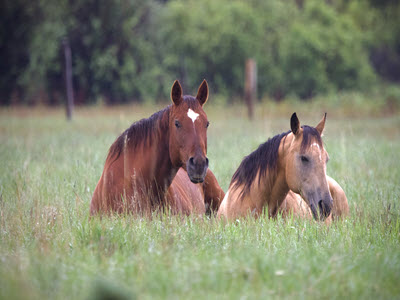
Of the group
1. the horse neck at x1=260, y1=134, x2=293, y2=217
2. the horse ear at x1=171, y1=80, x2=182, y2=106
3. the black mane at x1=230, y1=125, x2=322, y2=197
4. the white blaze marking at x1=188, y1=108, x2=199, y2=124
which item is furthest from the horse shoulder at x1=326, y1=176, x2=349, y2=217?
the horse ear at x1=171, y1=80, x2=182, y2=106

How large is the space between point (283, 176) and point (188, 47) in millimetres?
34779

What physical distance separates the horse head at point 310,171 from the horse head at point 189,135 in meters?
0.90

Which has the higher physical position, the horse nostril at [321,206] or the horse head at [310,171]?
the horse head at [310,171]

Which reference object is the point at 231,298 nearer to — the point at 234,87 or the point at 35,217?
the point at 35,217

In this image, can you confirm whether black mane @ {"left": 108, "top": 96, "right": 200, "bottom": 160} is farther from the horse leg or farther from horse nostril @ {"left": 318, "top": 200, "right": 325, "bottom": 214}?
the horse leg

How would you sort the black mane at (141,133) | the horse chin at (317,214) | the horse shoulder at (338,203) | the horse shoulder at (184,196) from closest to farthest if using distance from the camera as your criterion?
1. the horse chin at (317,214)
2. the black mane at (141,133)
3. the horse shoulder at (184,196)
4. the horse shoulder at (338,203)

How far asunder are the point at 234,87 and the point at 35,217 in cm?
3584

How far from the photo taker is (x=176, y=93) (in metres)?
4.78

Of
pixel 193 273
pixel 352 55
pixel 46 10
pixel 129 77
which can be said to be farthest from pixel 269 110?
pixel 352 55

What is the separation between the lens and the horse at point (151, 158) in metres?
4.70

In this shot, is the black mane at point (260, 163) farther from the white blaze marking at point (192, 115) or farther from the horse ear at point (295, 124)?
the white blaze marking at point (192, 115)

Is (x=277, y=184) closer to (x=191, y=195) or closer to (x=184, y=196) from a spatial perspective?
(x=184, y=196)

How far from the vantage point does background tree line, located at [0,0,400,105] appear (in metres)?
29.6

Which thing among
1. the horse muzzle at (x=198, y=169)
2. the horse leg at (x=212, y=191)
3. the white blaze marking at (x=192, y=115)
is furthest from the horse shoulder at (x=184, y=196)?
the white blaze marking at (x=192, y=115)
